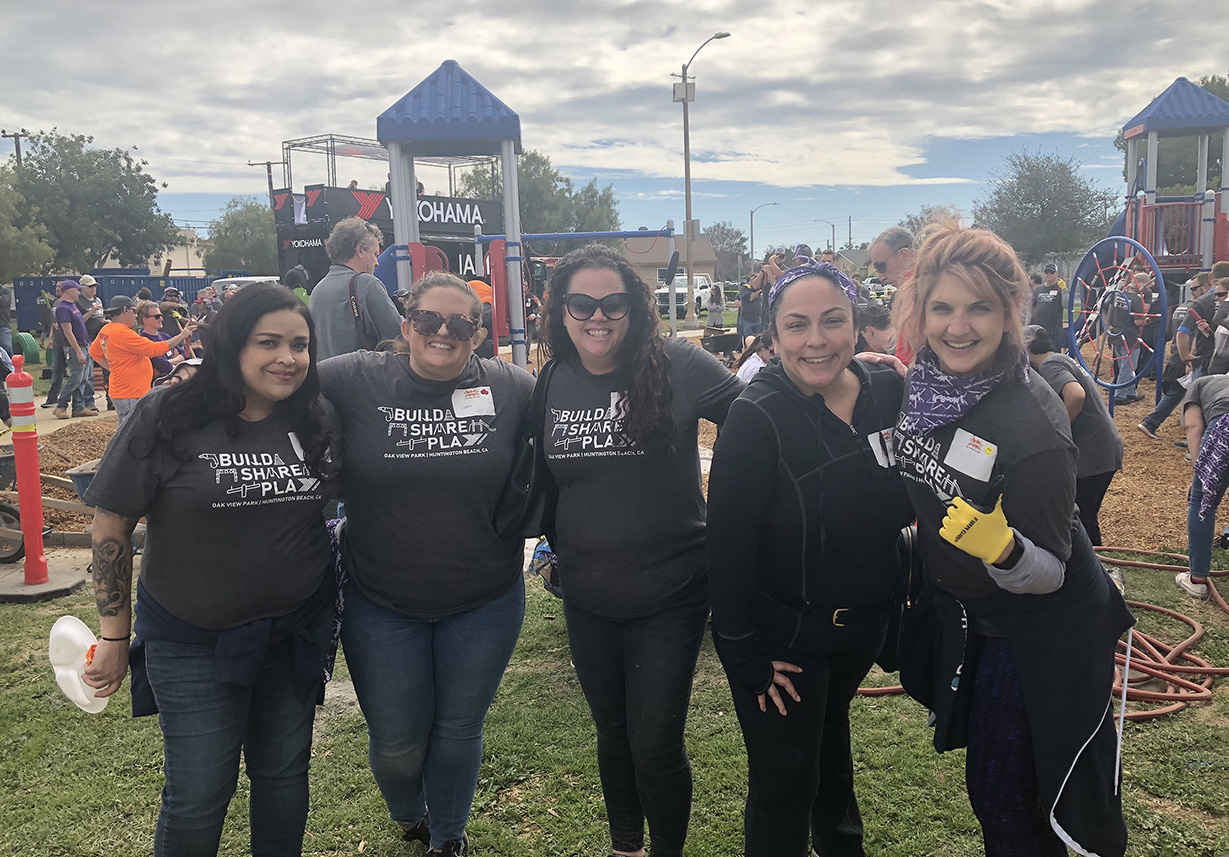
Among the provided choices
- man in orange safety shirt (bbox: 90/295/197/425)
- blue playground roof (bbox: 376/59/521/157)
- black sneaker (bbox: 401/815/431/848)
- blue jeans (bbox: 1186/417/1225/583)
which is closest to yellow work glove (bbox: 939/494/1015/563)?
black sneaker (bbox: 401/815/431/848)

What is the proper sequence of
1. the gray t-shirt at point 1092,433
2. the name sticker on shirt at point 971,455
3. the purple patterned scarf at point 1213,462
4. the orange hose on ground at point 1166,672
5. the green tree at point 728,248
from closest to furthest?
the name sticker on shirt at point 971,455
the orange hose on ground at point 1166,672
the gray t-shirt at point 1092,433
the purple patterned scarf at point 1213,462
the green tree at point 728,248

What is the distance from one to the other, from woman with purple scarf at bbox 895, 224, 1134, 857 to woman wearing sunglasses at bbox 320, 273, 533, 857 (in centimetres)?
131

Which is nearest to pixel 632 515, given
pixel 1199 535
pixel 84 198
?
pixel 1199 535

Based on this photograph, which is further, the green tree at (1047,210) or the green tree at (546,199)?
the green tree at (546,199)

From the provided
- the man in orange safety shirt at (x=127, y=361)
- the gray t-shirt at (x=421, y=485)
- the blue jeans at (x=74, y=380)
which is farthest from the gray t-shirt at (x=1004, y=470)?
the blue jeans at (x=74, y=380)

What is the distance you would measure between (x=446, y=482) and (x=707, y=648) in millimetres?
2600

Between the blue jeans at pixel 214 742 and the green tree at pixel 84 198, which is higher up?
the green tree at pixel 84 198

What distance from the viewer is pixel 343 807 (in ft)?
11.0

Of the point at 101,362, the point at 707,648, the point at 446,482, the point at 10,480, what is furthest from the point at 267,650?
the point at 101,362

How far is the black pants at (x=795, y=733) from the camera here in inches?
91.9

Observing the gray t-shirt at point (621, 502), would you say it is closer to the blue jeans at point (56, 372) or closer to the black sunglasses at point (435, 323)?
the black sunglasses at point (435, 323)

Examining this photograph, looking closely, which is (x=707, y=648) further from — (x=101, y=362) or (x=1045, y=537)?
(x=101, y=362)

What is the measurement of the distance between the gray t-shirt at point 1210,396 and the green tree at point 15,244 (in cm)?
3988

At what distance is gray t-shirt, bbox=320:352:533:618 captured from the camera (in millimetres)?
2654
